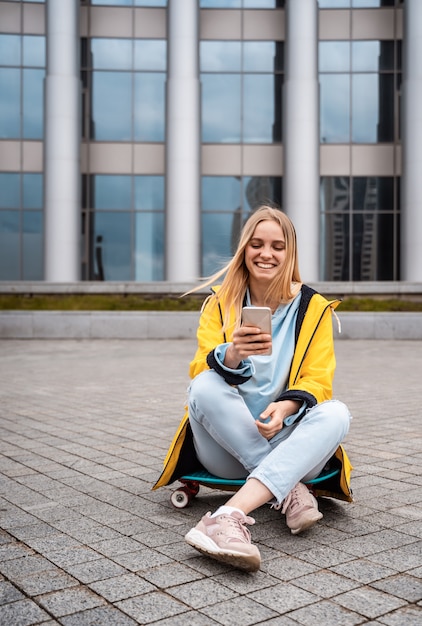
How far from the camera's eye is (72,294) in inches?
739

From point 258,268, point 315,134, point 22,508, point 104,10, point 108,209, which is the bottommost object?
point 22,508

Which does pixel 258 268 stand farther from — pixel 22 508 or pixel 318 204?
pixel 318 204

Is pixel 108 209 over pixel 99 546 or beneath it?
over

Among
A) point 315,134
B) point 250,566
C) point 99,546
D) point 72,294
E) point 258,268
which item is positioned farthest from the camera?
point 315,134

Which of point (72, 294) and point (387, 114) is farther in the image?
point (387, 114)

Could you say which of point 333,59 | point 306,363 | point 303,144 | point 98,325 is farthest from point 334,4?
point 306,363

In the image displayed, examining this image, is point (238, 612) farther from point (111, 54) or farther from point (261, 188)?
point (111, 54)

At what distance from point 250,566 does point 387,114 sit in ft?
79.3

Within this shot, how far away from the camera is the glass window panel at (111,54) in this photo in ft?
80.9

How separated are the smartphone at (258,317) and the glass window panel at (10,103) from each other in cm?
2338

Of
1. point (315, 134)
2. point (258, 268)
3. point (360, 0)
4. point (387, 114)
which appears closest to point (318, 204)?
point (315, 134)

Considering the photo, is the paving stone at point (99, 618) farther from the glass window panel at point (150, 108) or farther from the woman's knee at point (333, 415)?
the glass window panel at point (150, 108)

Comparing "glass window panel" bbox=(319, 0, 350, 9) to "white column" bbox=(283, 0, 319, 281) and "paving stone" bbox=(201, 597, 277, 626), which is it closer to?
"white column" bbox=(283, 0, 319, 281)

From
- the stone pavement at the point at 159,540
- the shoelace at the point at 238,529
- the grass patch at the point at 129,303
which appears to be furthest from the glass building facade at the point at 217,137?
the shoelace at the point at 238,529
